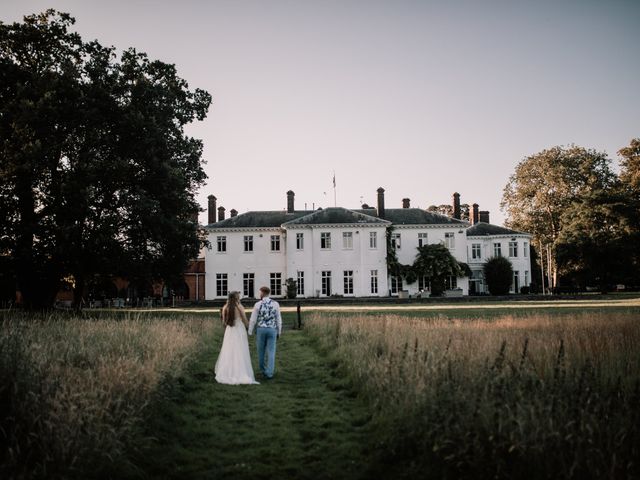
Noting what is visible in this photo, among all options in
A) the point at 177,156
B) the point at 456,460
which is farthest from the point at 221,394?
the point at 177,156

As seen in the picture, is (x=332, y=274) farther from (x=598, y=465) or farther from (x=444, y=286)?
(x=598, y=465)

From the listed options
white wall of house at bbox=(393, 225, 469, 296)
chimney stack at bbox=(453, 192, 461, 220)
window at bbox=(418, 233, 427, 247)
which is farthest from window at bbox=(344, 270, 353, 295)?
chimney stack at bbox=(453, 192, 461, 220)

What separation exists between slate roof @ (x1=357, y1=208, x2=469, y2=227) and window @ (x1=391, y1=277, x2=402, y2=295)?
209 inches

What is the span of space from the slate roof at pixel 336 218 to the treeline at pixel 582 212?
18643mm

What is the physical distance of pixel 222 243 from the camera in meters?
47.5

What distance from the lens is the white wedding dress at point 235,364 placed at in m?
9.73

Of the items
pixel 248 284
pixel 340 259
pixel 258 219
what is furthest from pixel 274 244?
pixel 340 259

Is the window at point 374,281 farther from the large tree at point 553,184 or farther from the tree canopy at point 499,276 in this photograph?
the large tree at point 553,184

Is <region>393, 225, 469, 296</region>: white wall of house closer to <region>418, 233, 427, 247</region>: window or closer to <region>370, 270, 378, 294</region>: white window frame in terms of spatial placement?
<region>418, 233, 427, 247</region>: window

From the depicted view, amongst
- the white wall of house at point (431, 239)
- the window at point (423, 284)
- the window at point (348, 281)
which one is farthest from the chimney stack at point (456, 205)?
the window at point (348, 281)

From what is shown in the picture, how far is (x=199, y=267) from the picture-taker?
53375mm

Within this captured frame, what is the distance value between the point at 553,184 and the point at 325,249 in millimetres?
26385

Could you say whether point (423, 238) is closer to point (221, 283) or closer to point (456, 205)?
point (456, 205)

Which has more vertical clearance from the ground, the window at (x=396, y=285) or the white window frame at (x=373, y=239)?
the white window frame at (x=373, y=239)
